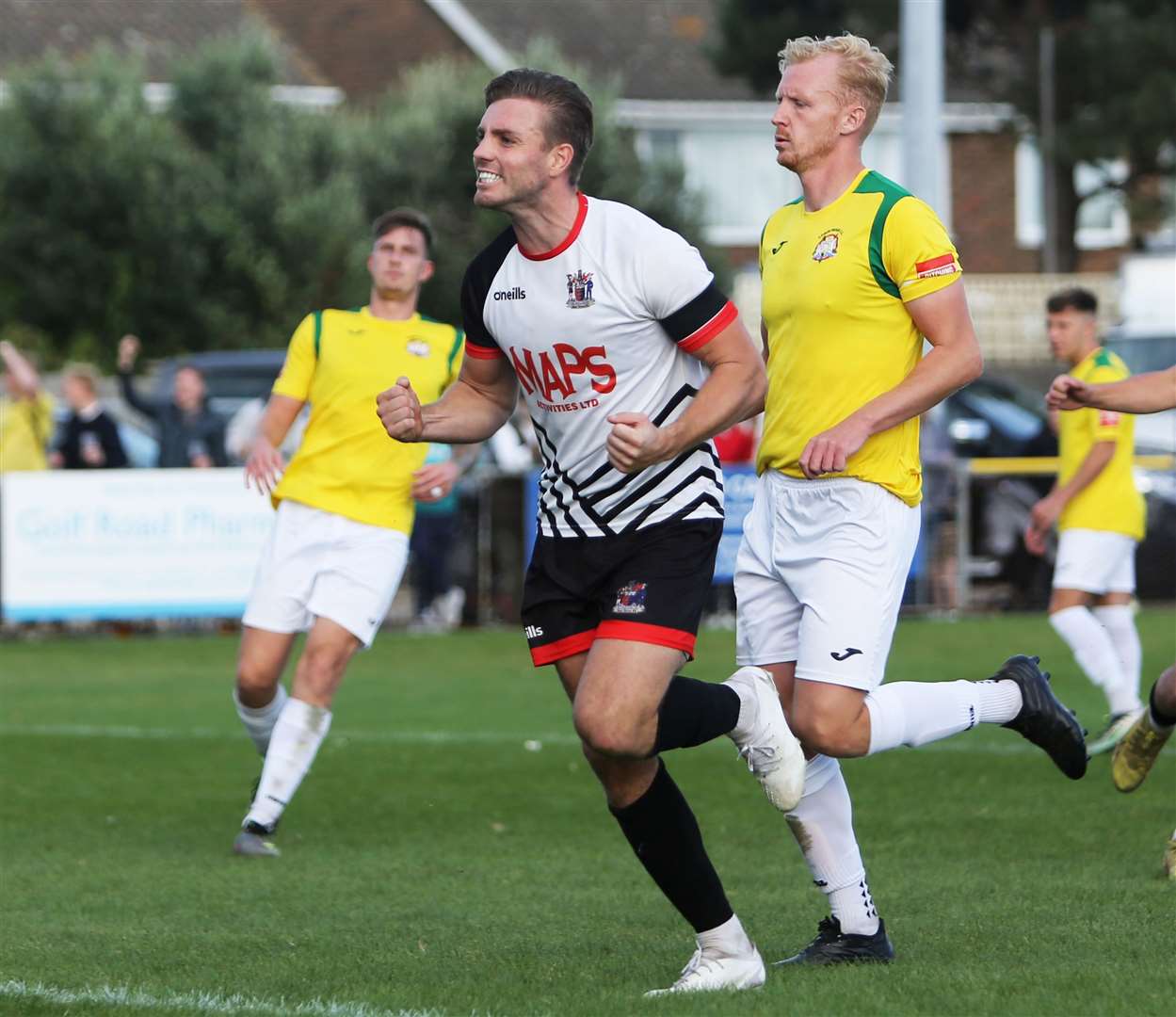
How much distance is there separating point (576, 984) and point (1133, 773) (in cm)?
273

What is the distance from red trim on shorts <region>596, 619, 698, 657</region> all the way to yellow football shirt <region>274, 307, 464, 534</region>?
3.52 m

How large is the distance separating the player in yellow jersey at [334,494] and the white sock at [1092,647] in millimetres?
3839

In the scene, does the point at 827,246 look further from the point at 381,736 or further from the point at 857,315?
the point at 381,736

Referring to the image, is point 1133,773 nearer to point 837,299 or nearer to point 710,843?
point 710,843

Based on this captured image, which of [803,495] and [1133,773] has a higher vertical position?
[803,495]

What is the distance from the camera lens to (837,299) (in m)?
6.19

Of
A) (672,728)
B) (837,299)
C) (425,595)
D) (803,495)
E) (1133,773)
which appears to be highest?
(837,299)

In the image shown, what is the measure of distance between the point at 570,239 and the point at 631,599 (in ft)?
3.19

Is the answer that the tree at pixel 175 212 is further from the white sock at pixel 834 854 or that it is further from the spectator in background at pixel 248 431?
the white sock at pixel 834 854

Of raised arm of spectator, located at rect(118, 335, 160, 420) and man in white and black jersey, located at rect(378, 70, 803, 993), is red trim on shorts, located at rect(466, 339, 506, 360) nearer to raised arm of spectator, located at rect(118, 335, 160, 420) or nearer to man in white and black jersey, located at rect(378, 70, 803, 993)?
man in white and black jersey, located at rect(378, 70, 803, 993)

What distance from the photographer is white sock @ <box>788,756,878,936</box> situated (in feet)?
20.2

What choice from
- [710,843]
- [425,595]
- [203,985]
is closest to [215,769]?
[710,843]

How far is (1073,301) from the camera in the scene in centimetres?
1109

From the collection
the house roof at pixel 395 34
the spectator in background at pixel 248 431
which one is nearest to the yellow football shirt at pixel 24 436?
the spectator in background at pixel 248 431
